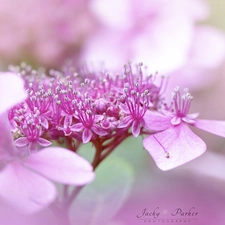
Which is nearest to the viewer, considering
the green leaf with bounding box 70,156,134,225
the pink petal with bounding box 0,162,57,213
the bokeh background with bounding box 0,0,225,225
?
the pink petal with bounding box 0,162,57,213

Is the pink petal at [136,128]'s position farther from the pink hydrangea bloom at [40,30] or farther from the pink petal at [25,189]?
the pink hydrangea bloom at [40,30]

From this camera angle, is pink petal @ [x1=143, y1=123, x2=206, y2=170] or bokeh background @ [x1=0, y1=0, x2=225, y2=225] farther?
bokeh background @ [x1=0, y1=0, x2=225, y2=225]

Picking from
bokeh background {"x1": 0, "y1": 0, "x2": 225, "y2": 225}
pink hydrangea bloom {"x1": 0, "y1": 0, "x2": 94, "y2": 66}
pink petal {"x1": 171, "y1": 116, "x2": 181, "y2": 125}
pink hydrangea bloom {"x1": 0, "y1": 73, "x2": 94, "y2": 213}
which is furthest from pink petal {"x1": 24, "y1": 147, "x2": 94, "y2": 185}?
pink hydrangea bloom {"x1": 0, "y1": 0, "x2": 94, "y2": 66}

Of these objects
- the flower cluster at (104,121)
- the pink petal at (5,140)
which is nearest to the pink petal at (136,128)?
the flower cluster at (104,121)

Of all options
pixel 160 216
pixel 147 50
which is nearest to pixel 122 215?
pixel 160 216

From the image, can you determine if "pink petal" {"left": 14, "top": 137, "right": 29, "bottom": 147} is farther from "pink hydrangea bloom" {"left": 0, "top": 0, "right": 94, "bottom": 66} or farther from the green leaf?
"pink hydrangea bloom" {"left": 0, "top": 0, "right": 94, "bottom": 66}

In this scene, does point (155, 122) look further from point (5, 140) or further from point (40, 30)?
point (40, 30)
